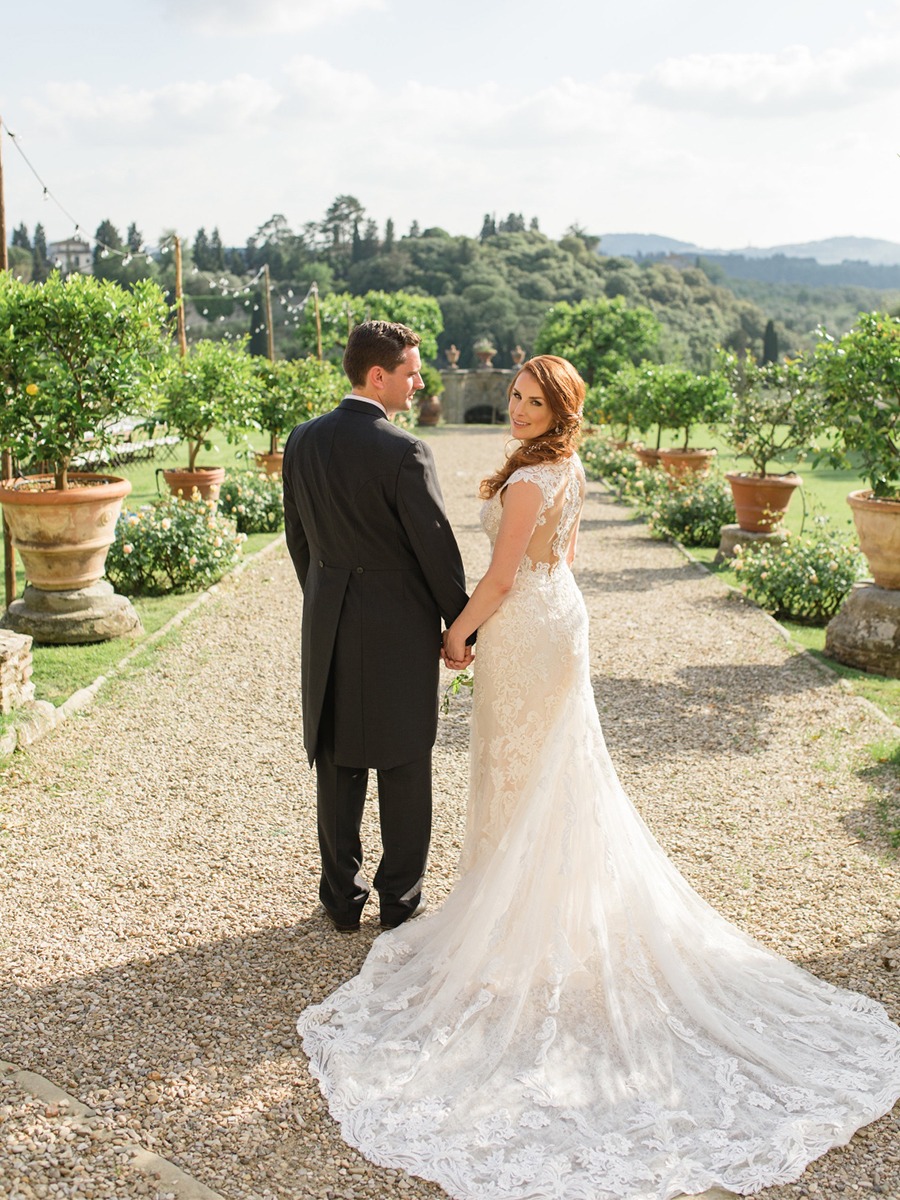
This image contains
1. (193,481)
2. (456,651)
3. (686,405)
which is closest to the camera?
(456,651)

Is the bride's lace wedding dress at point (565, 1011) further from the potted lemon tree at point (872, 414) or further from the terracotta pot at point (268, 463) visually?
the terracotta pot at point (268, 463)

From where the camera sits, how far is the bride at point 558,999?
238 centimetres

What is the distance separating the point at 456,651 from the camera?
3150 mm

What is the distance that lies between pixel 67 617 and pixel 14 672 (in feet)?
5.27

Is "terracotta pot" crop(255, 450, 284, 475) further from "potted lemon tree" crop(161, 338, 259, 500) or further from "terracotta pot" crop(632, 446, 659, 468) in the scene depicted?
"terracotta pot" crop(632, 446, 659, 468)

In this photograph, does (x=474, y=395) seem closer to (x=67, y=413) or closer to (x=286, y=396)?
(x=286, y=396)

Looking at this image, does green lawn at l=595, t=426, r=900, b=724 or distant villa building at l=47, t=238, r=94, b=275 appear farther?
distant villa building at l=47, t=238, r=94, b=275

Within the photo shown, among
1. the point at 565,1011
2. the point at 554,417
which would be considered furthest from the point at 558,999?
the point at 554,417

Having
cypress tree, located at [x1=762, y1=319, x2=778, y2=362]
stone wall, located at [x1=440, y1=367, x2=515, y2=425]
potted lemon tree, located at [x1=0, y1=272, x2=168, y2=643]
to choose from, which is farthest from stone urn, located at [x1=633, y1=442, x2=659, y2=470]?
cypress tree, located at [x1=762, y1=319, x2=778, y2=362]

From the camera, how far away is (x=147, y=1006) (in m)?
2.99

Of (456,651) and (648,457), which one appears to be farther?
(648,457)

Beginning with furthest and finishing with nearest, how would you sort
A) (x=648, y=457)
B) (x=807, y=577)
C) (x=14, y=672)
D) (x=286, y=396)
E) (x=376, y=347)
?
1. (x=648, y=457)
2. (x=286, y=396)
3. (x=807, y=577)
4. (x=14, y=672)
5. (x=376, y=347)

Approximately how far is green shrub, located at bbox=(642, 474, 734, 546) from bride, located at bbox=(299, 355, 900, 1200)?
29.0 ft

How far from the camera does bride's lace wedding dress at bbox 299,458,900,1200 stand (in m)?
2.37
